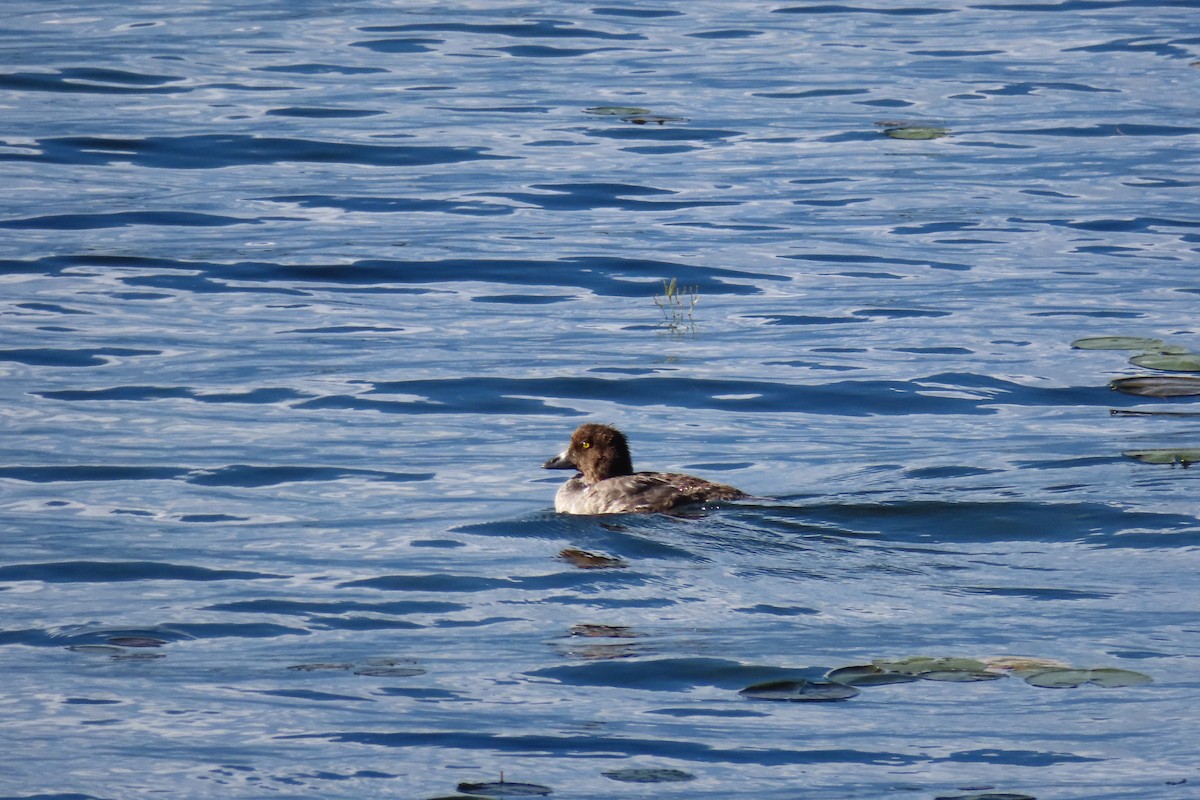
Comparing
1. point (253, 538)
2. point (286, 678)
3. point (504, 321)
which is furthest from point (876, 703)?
point (504, 321)

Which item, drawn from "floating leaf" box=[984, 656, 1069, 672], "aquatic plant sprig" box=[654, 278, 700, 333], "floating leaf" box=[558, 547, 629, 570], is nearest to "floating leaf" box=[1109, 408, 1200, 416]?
"aquatic plant sprig" box=[654, 278, 700, 333]

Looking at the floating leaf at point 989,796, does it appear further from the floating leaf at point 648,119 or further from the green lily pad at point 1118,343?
the floating leaf at point 648,119

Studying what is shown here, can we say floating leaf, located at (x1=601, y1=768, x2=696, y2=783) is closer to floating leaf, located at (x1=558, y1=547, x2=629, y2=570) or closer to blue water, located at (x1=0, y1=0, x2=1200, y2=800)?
blue water, located at (x1=0, y1=0, x2=1200, y2=800)

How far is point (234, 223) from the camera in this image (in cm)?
1902

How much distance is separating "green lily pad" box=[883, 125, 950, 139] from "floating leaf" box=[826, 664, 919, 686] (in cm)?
1470

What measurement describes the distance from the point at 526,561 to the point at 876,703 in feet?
9.36

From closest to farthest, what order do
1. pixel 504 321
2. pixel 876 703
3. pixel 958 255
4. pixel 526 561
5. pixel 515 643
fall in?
pixel 876 703 → pixel 515 643 → pixel 526 561 → pixel 504 321 → pixel 958 255

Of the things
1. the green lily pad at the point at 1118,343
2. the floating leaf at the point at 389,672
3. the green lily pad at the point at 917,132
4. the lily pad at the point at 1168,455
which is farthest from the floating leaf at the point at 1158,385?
the green lily pad at the point at 917,132

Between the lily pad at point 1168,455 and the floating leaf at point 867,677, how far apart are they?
385 centimetres

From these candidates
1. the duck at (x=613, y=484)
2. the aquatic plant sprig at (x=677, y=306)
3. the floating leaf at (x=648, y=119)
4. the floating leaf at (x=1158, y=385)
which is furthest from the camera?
the floating leaf at (x=648, y=119)

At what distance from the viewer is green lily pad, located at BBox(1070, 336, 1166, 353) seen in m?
14.6

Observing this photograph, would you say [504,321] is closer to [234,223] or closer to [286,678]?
[234,223]

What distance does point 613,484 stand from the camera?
11.7 meters

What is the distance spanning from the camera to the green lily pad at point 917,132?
22.8 m
